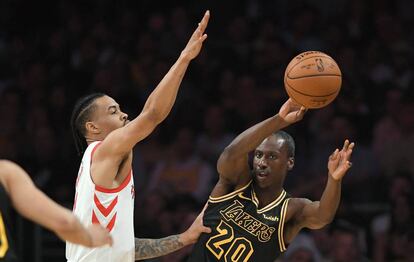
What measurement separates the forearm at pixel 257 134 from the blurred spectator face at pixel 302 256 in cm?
263

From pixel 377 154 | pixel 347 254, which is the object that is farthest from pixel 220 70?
pixel 347 254

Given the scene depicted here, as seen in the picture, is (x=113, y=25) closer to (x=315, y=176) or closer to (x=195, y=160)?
(x=195, y=160)

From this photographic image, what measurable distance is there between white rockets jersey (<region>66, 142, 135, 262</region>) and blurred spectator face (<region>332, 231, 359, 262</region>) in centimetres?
324

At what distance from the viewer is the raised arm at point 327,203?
6.12m

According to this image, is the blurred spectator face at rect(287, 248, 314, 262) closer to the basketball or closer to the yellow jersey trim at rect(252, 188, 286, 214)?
the yellow jersey trim at rect(252, 188, 286, 214)

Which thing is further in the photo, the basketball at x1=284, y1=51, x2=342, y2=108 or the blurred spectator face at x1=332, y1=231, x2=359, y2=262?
the blurred spectator face at x1=332, y1=231, x2=359, y2=262

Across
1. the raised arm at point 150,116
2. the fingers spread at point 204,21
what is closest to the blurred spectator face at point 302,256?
the raised arm at point 150,116

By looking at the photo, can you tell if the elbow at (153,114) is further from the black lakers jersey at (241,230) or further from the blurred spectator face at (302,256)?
the blurred spectator face at (302,256)

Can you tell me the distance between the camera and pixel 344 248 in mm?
8406

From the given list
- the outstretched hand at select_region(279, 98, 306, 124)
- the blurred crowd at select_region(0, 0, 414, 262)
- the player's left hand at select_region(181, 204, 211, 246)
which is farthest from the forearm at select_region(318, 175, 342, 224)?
the blurred crowd at select_region(0, 0, 414, 262)

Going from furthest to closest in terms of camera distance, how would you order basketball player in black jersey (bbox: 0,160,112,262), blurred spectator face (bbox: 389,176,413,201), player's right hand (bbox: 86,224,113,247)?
blurred spectator face (bbox: 389,176,413,201), player's right hand (bbox: 86,224,113,247), basketball player in black jersey (bbox: 0,160,112,262)

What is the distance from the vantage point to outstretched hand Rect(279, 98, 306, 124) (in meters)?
5.89

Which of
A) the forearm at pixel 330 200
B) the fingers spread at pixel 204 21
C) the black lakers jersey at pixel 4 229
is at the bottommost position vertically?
the forearm at pixel 330 200

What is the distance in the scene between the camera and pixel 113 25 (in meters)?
11.5
